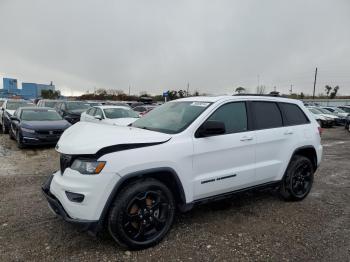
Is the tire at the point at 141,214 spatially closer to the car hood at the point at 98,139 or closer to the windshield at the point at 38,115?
the car hood at the point at 98,139

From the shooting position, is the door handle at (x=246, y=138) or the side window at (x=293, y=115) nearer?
the door handle at (x=246, y=138)

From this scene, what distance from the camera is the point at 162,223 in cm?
310

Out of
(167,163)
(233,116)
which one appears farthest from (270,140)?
(167,163)

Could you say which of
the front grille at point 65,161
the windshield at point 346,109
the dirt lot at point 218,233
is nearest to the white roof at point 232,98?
the dirt lot at point 218,233

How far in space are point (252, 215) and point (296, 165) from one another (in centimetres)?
119

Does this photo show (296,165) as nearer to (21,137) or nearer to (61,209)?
(61,209)

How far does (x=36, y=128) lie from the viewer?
28.1 feet

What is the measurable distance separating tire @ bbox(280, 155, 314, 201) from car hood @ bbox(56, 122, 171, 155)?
2404 millimetres

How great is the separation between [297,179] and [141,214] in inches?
114

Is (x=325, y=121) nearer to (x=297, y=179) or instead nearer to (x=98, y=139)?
(x=297, y=179)

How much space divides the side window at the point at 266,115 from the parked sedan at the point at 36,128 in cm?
701

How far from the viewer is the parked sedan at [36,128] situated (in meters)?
8.49

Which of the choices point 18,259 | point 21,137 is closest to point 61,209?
point 18,259

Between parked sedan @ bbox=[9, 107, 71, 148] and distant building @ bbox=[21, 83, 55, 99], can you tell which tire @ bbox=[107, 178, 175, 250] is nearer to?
parked sedan @ bbox=[9, 107, 71, 148]
